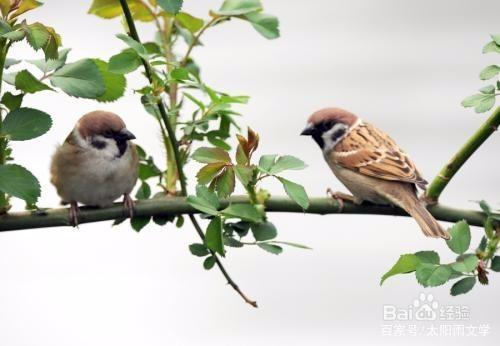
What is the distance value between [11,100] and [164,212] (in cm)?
24

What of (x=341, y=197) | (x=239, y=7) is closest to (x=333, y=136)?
(x=341, y=197)

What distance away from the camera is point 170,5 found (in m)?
0.81

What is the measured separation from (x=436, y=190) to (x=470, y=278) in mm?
156

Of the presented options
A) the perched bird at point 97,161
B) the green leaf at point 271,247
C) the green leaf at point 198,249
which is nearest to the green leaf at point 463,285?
the green leaf at point 271,247

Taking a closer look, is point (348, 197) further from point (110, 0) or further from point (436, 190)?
point (110, 0)

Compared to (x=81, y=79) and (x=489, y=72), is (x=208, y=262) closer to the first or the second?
(x=81, y=79)

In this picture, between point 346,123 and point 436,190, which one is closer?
point 436,190

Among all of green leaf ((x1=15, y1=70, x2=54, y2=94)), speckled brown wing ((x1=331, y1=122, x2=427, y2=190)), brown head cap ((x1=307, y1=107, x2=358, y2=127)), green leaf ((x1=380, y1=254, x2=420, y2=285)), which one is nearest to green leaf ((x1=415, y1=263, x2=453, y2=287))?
green leaf ((x1=380, y1=254, x2=420, y2=285))

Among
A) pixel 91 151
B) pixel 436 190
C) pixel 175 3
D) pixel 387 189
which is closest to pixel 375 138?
pixel 387 189

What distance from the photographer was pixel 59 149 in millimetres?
1784

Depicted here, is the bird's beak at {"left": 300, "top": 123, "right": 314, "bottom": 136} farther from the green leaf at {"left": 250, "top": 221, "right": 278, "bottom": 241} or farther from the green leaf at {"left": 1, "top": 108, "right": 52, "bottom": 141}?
the green leaf at {"left": 1, "top": 108, "right": 52, "bottom": 141}

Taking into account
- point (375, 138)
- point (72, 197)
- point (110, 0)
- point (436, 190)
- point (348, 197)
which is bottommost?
point (375, 138)

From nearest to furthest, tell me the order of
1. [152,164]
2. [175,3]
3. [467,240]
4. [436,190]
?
[175,3], [467,240], [436,190], [152,164]

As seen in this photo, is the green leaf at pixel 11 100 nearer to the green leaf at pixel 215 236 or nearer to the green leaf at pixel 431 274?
the green leaf at pixel 215 236
